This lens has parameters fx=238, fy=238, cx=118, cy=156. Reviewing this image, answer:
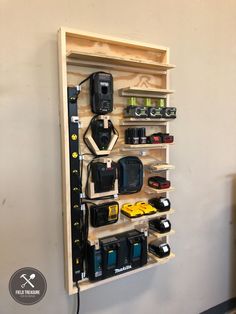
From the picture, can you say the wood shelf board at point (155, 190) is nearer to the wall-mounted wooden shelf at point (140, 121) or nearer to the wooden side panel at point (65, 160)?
the wall-mounted wooden shelf at point (140, 121)

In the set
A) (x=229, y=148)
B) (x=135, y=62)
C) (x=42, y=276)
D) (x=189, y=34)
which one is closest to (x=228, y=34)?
(x=189, y=34)

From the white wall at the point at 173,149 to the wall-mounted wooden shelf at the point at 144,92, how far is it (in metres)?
0.19

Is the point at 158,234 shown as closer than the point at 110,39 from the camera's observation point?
No

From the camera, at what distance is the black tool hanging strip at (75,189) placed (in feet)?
3.83

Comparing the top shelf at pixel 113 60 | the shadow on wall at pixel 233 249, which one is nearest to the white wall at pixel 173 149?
the shadow on wall at pixel 233 249

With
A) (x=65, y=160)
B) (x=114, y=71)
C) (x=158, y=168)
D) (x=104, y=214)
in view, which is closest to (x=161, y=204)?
(x=158, y=168)

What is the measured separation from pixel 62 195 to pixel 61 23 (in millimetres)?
877

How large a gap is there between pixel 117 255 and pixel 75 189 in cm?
45

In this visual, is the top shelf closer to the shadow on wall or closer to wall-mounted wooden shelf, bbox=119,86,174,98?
wall-mounted wooden shelf, bbox=119,86,174,98

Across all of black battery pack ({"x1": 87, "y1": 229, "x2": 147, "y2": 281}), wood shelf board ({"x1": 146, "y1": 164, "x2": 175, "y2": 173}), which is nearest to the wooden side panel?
black battery pack ({"x1": 87, "y1": 229, "x2": 147, "y2": 281})

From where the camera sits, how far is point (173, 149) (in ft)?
5.24

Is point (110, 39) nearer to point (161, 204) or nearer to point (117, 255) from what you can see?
point (161, 204)

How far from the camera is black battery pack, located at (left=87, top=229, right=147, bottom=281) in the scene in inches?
50.0

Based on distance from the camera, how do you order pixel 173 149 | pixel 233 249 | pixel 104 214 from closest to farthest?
pixel 104 214 → pixel 173 149 → pixel 233 249
